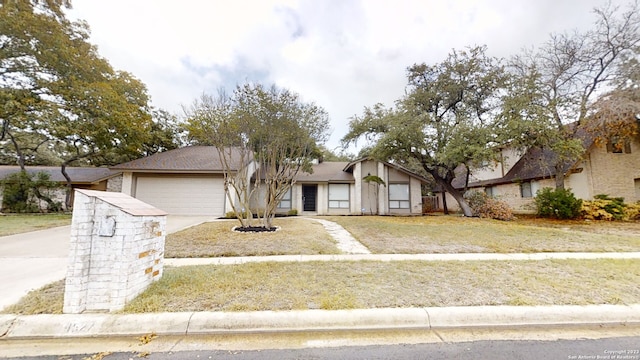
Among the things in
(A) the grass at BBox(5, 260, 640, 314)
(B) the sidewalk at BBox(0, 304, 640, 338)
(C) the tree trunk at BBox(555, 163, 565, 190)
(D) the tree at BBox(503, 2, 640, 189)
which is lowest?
(B) the sidewalk at BBox(0, 304, 640, 338)

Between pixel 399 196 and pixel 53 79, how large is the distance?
2145 centimetres

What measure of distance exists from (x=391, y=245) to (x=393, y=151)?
8.69 metres

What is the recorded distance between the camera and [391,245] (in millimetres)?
6738

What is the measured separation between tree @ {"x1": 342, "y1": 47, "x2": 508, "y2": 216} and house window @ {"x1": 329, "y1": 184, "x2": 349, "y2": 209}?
333cm

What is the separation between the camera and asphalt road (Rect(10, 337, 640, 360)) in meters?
2.24

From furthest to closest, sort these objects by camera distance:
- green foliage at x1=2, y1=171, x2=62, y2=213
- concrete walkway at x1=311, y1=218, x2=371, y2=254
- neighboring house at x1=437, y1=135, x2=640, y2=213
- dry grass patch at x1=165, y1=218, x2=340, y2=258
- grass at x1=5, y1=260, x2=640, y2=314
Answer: green foliage at x1=2, y1=171, x2=62, y2=213, neighboring house at x1=437, y1=135, x2=640, y2=213, concrete walkway at x1=311, y1=218, x2=371, y2=254, dry grass patch at x1=165, y1=218, x2=340, y2=258, grass at x1=5, y1=260, x2=640, y2=314

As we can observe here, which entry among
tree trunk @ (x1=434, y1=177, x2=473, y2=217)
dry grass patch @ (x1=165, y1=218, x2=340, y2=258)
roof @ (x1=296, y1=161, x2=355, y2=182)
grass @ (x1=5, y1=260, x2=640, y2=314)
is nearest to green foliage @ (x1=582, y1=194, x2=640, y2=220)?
tree trunk @ (x1=434, y1=177, x2=473, y2=217)

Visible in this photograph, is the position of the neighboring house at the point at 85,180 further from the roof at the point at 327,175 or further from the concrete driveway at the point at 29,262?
the roof at the point at 327,175

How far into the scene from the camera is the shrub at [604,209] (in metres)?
11.9

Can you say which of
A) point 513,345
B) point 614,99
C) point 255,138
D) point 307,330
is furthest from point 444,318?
point 614,99

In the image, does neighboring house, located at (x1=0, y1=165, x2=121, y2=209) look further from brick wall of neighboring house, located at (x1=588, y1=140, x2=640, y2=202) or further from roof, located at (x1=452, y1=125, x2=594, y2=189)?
brick wall of neighboring house, located at (x1=588, y1=140, x2=640, y2=202)

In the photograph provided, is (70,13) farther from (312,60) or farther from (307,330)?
(307,330)

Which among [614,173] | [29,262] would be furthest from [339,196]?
[614,173]

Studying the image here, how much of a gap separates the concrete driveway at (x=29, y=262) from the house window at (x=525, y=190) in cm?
2198
